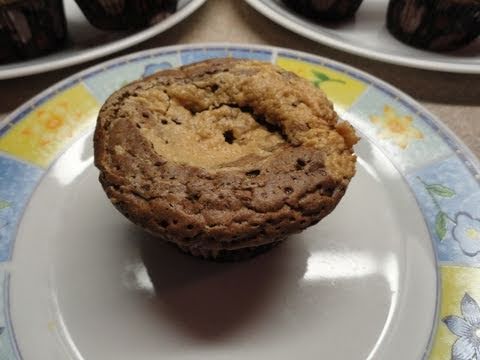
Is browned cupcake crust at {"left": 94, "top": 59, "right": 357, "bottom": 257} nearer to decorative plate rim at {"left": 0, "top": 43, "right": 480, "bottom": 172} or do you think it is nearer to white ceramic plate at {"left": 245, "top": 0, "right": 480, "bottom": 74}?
decorative plate rim at {"left": 0, "top": 43, "right": 480, "bottom": 172}

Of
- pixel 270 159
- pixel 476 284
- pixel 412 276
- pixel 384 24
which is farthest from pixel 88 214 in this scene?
pixel 384 24

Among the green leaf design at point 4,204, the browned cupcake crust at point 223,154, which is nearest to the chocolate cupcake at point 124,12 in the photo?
the browned cupcake crust at point 223,154

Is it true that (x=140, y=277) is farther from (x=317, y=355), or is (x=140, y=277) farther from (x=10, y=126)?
(x=10, y=126)

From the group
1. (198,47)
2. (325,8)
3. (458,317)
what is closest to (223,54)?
(198,47)

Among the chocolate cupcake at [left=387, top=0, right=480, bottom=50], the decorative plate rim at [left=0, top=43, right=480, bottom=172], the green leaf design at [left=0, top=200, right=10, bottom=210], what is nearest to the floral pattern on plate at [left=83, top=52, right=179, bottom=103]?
the decorative plate rim at [left=0, top=43, right=480, bottom=172]

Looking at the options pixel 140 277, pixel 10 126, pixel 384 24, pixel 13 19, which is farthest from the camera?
pixel 384 24

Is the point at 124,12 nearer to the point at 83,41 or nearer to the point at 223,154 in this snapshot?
the point at 83,41
